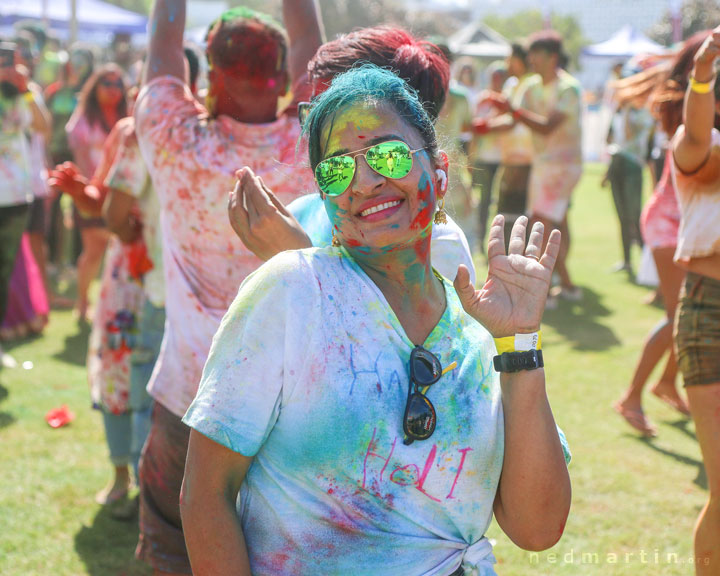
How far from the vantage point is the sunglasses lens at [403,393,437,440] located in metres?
1.59

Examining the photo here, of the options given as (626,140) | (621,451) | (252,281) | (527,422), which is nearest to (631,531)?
(621,451)

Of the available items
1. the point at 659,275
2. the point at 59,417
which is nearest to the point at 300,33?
the point at 659,275

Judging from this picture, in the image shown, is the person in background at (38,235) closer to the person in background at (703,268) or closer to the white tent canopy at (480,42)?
the person in background at (703,268)

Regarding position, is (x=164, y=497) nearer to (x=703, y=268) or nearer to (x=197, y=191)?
(x=197, y=191)

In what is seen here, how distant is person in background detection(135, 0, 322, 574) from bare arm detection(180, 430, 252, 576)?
1.06 m

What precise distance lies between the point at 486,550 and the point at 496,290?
52 cm

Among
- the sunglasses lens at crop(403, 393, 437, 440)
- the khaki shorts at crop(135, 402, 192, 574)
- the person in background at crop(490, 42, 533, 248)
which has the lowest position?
the person in background at crop(490, 42, 533, 248)

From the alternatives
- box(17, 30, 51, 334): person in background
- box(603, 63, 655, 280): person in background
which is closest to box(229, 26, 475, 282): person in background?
box(17, 30, 51, 334): person in background

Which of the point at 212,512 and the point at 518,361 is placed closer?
the point at 212,512

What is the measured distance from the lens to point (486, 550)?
1726 millimetres

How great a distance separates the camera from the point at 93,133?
7.55m

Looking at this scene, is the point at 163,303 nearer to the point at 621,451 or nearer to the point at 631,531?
the point at 631,531

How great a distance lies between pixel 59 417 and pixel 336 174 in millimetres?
4049

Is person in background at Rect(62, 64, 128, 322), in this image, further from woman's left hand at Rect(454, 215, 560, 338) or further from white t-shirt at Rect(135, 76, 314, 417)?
woman's left hand at Rect(454, 215, 560, 338)
